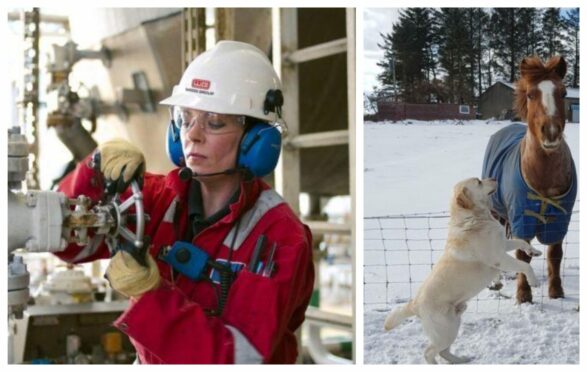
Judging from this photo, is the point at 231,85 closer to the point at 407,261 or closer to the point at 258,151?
the point at 258,151

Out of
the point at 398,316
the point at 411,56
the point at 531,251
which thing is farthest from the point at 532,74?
the point at 398,316

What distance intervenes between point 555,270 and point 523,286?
0.30ft

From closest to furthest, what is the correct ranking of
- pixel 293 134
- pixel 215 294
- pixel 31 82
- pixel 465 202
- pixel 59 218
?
pixel 59 218 < pixel 215 294 < pixel 465 202 < pixel 293 134 < pixel 31 82

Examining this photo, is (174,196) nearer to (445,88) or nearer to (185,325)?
(185,325)

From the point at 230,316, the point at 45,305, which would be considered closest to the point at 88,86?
the point at 45,305

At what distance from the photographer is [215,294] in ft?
5.99

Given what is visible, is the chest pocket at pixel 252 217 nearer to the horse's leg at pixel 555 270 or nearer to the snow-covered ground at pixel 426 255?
the snow-covered ground at pixel 426 255

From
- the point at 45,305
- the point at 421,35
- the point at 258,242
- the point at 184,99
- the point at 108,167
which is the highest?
the point at 421,35

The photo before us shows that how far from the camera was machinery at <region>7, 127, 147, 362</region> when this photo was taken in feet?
5.63

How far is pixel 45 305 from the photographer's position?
12.5ft

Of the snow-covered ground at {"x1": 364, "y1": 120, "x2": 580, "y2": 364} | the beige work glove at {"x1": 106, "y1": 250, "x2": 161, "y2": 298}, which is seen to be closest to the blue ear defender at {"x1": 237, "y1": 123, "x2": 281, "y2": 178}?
the snow-covered ground at {"x1": 364, "y1": 120, "x2": 580, "y2": 364}

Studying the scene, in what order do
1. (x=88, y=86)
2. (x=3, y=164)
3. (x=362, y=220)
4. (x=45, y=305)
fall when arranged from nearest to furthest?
(x=3, y=164) < (x=362, y=220) < (x=45, y=305) < (x=88, y=86)

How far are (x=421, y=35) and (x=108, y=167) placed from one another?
2.69 ft

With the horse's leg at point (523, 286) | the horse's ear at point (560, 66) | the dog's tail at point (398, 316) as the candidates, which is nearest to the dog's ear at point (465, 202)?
the horse's leg at point (523, 286)
